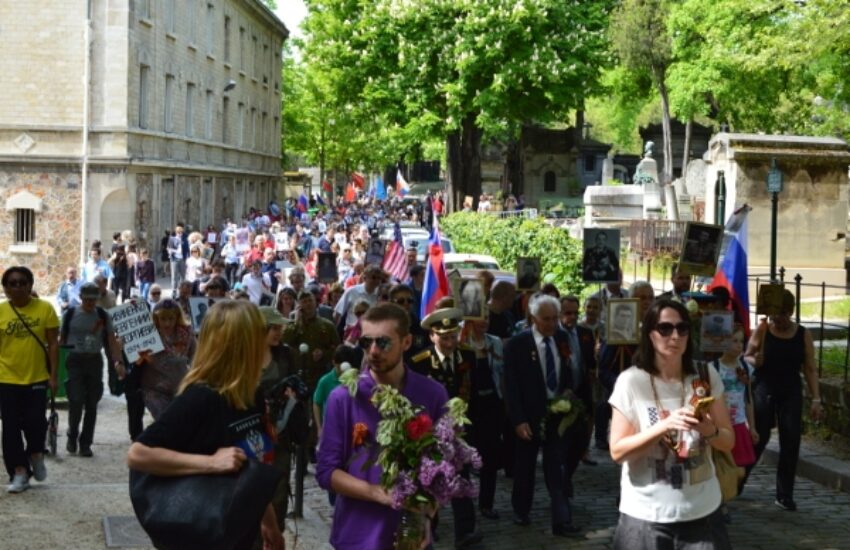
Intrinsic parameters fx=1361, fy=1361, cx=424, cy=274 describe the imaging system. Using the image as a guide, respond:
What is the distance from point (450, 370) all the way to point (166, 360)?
103 inches

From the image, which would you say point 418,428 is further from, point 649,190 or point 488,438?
point 649,190

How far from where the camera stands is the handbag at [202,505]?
4445 millimetres

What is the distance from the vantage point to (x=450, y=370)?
9.28 metres

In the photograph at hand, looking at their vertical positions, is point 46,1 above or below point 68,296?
above

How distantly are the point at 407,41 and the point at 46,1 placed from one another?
39.5 ft

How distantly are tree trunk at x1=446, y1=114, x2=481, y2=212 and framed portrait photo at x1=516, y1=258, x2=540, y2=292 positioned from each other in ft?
104

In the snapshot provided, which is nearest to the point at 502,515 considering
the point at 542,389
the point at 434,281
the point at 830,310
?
the point at 542,389

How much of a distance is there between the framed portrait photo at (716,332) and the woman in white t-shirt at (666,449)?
3735mm

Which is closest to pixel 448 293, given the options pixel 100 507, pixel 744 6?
pixel 100 507

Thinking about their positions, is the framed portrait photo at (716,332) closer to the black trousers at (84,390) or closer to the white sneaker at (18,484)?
the white sneaker at (18,484)

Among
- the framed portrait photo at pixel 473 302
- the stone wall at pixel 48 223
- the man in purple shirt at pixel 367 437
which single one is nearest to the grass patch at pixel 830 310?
the framed portrait photo at pixel 473 302

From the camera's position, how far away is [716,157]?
2383cm

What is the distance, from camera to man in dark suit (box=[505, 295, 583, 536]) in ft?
31.1

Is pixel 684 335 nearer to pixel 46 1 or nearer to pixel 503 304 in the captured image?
pixel 503 304
